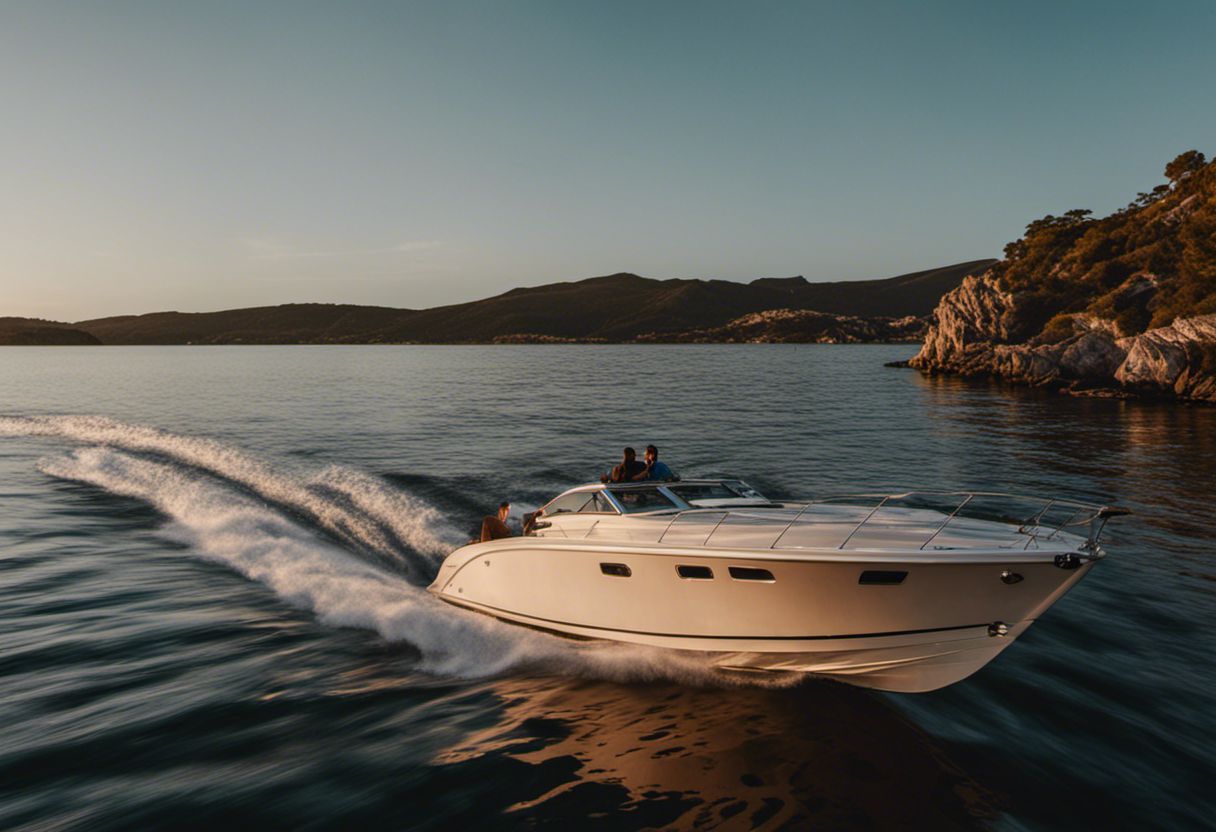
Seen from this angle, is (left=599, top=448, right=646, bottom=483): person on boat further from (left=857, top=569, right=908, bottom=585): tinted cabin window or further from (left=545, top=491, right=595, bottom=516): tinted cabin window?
(left=857, top=569, right=908, bottom=585): tinted cabin window

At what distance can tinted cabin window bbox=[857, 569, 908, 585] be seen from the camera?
298 inches

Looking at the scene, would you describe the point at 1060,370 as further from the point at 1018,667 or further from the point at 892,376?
the point at 1018,667

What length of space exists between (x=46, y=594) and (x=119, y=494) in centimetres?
910

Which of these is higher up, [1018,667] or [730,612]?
[730,612]

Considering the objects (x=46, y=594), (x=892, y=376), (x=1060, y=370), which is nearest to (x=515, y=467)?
(x=46, y=594)

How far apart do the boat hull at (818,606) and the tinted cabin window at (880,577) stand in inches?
0.5

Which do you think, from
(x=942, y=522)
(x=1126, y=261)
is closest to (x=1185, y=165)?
(x=1126, y=261)

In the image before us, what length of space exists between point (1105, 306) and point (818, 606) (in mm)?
65624

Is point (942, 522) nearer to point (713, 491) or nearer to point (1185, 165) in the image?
point (713, 491)

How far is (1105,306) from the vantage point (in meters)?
57.8

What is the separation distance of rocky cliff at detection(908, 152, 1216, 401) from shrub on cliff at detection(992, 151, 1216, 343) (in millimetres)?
113

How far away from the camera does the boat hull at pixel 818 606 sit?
7383 millimetres

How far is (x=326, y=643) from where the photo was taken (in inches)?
393

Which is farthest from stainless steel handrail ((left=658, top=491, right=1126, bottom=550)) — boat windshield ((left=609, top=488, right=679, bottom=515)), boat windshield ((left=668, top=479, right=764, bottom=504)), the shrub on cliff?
the shrub on cliff
